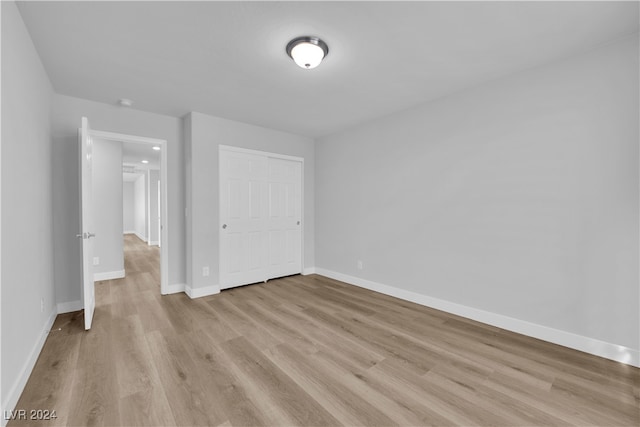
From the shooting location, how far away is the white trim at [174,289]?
3.74 meters

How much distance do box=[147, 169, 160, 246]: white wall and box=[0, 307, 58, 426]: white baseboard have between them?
6.41 meters

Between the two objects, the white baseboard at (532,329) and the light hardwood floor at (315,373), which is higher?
the white baseboard at (532,329)

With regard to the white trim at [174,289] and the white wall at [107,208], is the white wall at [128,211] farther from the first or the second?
the white trim at [174,289]

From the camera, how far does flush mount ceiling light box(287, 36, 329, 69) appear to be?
2.07 metres

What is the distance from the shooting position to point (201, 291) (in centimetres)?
367

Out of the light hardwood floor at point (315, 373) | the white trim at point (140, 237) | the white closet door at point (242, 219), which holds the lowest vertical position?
the light hardwood floor at point (315, 373)

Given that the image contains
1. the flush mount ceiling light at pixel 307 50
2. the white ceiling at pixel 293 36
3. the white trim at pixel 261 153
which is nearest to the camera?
the white ceiling at pixel 293 36

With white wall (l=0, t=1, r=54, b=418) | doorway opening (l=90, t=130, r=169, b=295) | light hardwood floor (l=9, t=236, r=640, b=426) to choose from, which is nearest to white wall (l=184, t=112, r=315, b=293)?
doorway opening (l=90, t=130, r=169, b=295)

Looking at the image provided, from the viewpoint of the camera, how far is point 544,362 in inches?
83.0

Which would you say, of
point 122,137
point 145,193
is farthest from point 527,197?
point 145,193

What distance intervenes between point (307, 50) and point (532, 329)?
3.11 meters

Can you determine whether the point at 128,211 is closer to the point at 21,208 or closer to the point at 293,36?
the point at 21,208

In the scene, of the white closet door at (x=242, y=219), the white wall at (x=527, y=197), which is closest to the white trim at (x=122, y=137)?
the white closet door at (x=242, y=219)

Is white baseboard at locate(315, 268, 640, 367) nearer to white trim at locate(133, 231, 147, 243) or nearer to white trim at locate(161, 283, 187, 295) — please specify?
white trim at locate(161, 283, 187, 295)
